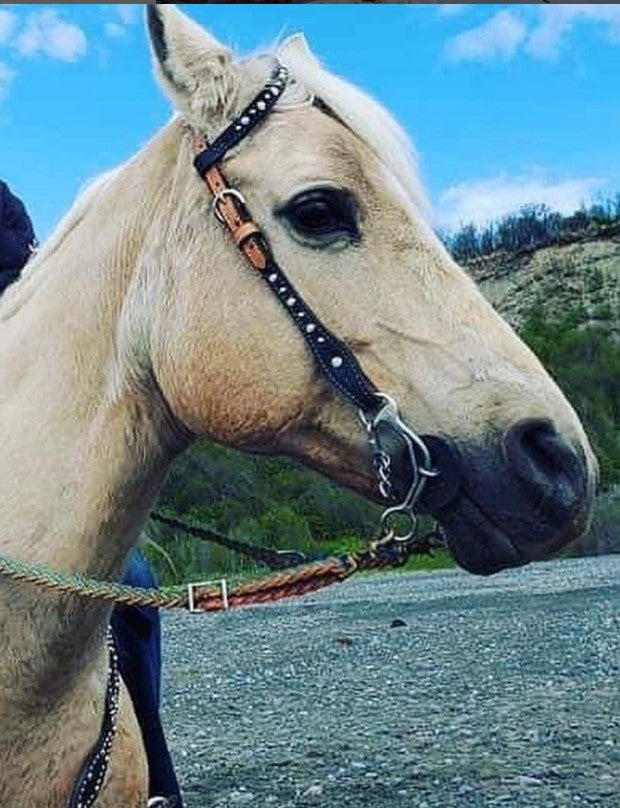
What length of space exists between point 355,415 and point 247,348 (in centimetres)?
25

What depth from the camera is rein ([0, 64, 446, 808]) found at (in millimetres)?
2354

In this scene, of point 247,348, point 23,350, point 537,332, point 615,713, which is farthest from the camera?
point 537,332

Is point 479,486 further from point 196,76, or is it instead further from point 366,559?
point 196,76

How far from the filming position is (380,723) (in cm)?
926

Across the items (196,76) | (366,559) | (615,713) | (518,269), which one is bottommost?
(615,713)

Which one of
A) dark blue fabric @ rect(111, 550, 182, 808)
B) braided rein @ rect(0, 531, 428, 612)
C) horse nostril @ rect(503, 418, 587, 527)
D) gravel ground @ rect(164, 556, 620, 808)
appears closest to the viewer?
horse nostril @ rect(503, 418, 587, 527)

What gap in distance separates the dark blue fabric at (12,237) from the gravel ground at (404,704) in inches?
163

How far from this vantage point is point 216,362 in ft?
8.04

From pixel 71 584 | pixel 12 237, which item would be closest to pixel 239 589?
pixel 71 584

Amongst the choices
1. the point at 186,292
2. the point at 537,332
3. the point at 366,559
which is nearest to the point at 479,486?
the point at 366,559

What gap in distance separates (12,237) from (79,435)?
118 cm

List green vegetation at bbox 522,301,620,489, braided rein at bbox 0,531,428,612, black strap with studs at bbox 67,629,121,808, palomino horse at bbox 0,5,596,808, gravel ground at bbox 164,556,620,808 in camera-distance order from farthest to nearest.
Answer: green vegetation at bbox 522,301,620,489, gravel ground at bbox 164,556,620,808, black strap with studs at bbox 67,629,121,808, braided rein at bbox 0,531,428,612, palomino horse at bbox 0,5,596,808

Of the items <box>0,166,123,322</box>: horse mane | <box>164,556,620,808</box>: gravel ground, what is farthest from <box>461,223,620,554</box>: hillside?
<box>0,166,123,322</box>: horse mane

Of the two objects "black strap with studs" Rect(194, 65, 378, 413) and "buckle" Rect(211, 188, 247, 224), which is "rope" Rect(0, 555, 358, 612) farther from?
"buckle" Rect(211, 188, 247, 224)
